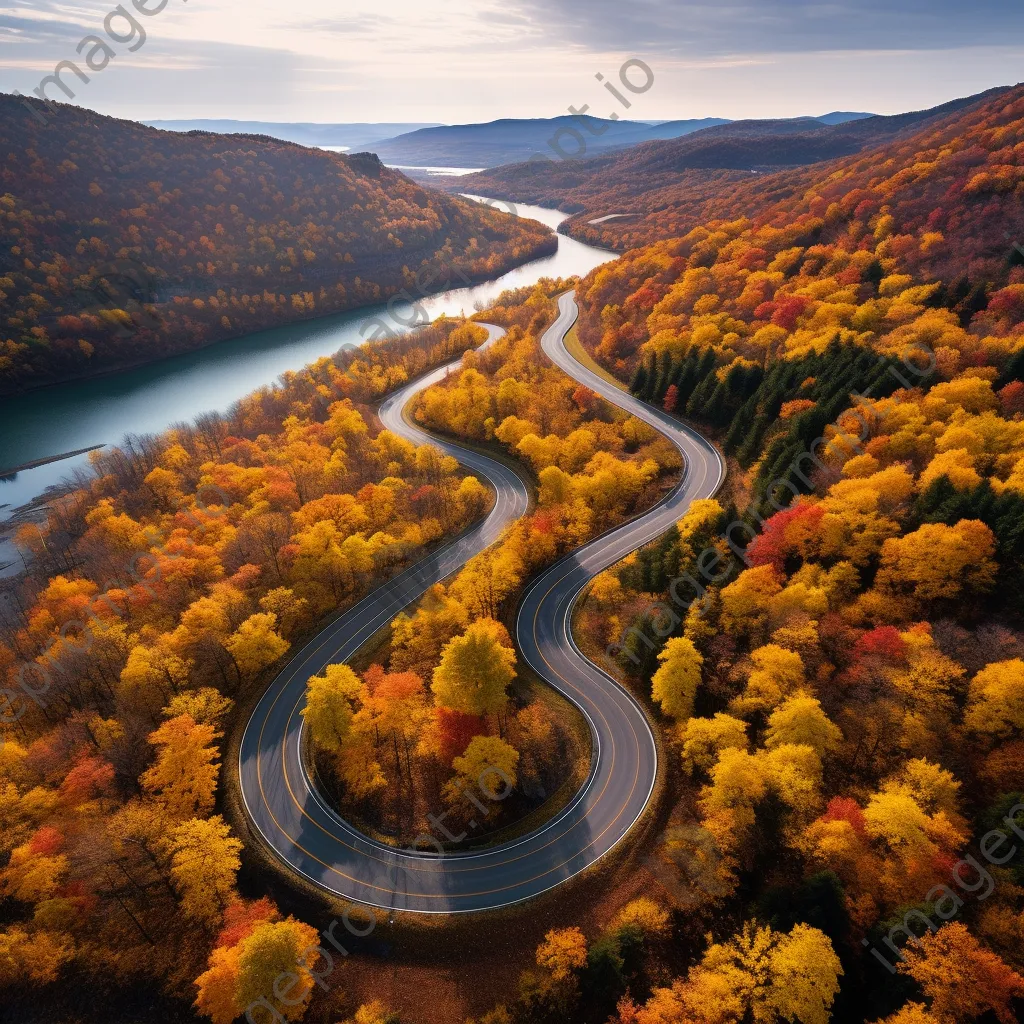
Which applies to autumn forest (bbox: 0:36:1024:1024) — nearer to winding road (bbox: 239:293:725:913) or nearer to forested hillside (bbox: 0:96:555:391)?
winding road (bbox: 239:293:725:913)

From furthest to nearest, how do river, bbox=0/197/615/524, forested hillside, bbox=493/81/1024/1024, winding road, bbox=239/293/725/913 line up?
river, bbox=0/197/615/524
winding road, bbox=239/293/725/913
forested hillside, bbox=493/81/1024/1024

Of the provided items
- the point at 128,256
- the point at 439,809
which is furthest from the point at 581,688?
the point at 128,256

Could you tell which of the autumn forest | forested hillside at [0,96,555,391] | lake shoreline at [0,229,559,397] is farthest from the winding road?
forested hillside at [0,96,555,391]

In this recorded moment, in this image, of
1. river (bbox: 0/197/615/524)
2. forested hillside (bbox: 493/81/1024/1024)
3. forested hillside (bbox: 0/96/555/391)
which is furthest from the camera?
forested hillside (bbox: 0/96/555/391)

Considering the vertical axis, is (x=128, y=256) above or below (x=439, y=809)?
above

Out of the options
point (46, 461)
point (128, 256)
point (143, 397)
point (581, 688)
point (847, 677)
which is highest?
point (128, 256)

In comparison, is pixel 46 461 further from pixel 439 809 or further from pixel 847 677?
pixel 847 677
